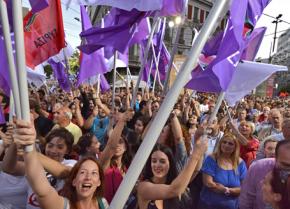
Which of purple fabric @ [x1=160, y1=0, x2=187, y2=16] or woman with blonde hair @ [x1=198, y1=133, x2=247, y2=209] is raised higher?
purple fabric @ [x1=160, y1=0, x2=187, y2=16]

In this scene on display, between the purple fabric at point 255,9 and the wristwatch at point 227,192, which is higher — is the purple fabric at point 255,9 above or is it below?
above

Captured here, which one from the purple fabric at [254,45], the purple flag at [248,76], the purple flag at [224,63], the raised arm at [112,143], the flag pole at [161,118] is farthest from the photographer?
the purple fabric at [254,45]

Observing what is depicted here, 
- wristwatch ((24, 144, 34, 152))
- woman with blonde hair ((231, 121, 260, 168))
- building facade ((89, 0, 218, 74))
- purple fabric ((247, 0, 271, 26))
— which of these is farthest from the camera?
building facade ((89, 0, 218, 74))

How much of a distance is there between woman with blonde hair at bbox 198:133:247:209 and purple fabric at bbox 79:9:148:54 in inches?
61.0

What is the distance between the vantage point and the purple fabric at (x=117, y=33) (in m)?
4.20

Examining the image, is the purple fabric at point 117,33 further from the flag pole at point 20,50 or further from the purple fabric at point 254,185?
the flag pole at point 20,50

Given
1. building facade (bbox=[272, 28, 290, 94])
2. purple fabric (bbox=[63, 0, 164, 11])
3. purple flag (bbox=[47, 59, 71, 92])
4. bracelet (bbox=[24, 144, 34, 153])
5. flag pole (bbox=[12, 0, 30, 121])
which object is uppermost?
purple fabric (bbox=[63, 0, 164, 11])

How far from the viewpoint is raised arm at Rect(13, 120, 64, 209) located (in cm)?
180

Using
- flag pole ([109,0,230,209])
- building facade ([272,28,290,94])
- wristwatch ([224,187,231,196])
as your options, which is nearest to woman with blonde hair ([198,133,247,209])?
wristwatch ([224,187,231,196])

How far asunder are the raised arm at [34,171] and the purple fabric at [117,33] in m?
2.40

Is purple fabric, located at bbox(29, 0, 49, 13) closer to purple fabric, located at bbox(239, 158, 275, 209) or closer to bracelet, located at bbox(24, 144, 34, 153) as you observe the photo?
bracelet, located at bbox(24, 144, 34, 153)

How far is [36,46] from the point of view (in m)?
4.66

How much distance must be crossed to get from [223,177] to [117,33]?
1.91m

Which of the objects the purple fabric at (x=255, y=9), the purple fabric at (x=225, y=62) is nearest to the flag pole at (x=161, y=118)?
the purple fabric at (x=225, y=62)
